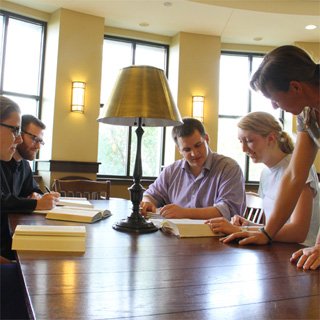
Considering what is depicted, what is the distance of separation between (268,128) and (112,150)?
3.68m

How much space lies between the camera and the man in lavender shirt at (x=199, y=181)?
189cm

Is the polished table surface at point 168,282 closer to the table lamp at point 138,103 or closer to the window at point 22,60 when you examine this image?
the table lamp at point 138,103

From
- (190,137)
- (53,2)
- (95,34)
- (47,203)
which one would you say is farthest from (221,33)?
(47,203)

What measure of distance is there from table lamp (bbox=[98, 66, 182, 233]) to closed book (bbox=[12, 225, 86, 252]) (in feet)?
1.21

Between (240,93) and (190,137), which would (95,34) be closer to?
(240,93)

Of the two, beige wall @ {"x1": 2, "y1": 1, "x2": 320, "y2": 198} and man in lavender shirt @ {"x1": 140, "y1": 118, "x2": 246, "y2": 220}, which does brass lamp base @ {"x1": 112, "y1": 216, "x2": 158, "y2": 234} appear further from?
beige wall @ {"x1": 2, "y1": 1, "x2": 320, "y2": 198}

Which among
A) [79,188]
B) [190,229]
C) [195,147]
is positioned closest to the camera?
[190,229]

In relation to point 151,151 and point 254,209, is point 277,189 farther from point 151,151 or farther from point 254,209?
point 151,151

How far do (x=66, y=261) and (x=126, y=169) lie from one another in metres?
4.34

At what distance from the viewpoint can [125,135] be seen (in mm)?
5250

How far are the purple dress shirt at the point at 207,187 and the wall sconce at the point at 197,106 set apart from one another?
124 inches

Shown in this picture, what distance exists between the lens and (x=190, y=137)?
6.57ft

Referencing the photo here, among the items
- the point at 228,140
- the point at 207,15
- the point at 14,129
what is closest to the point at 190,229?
the point at 14,129

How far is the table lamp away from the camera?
4.55 feet
